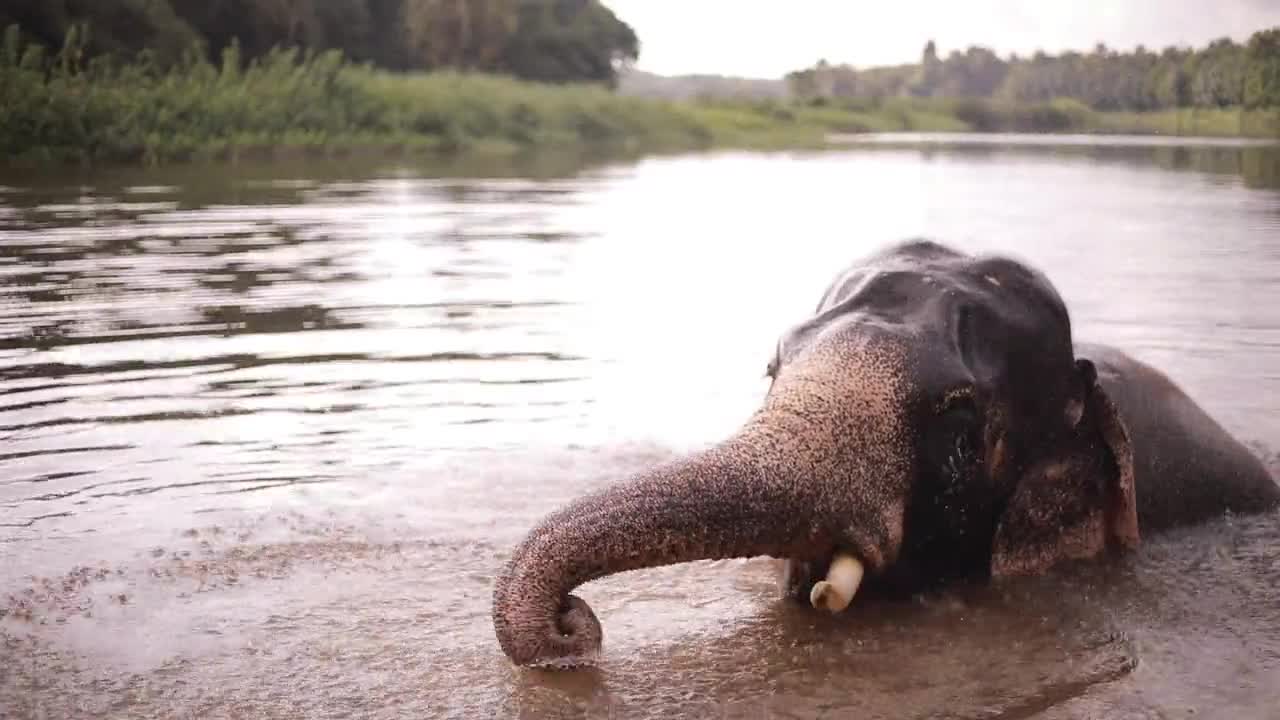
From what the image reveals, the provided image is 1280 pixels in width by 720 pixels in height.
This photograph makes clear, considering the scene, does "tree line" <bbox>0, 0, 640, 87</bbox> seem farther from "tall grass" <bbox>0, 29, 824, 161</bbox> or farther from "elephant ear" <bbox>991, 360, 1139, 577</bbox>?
"elephant ear" <bbox>991, 360, 1139, 577</bbox>

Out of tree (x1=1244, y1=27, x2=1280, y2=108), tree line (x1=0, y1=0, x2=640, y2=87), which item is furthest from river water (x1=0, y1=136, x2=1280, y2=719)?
tree line (x1=0, y1=0, x2=640, y2=87)

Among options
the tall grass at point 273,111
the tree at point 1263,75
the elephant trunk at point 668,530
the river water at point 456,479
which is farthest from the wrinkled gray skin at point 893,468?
the tall grass at point 273,111

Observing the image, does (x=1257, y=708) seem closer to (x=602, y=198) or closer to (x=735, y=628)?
(x=735, y=628)

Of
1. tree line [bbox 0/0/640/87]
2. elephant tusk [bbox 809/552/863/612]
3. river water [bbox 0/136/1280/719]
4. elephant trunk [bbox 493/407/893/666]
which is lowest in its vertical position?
river water [bbox 0/136/1280/719]

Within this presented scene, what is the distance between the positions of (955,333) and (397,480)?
279cm

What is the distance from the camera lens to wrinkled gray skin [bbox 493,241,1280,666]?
3.94m

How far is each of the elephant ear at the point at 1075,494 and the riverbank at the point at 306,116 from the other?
2594 cm

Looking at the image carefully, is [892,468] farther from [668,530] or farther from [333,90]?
[333,90]

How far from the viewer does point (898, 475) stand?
171 inches

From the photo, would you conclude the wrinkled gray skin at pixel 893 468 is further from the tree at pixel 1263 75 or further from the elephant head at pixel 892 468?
the tree at pixel 1263 75

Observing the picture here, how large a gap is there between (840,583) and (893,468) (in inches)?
14.4

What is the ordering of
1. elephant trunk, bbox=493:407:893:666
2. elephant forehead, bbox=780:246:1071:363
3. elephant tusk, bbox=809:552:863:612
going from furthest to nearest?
elephant forehead, bbox=780:246:1071:363
elephant tusk, bbox=809:552:863:612
elephant trunk, bbox=493:407:893:666

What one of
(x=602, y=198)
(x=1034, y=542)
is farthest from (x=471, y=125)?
(x=1034, y=542)

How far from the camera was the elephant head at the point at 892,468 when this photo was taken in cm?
394
